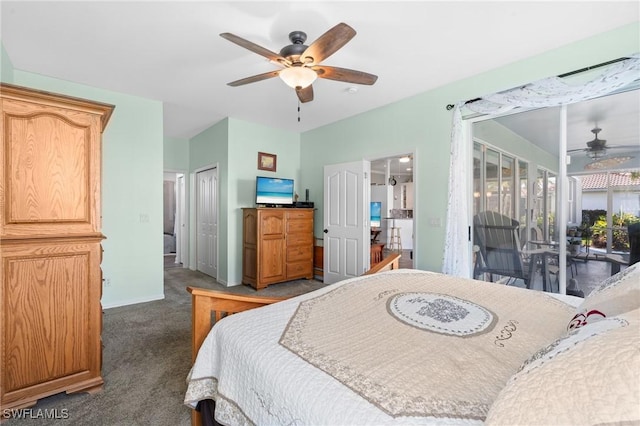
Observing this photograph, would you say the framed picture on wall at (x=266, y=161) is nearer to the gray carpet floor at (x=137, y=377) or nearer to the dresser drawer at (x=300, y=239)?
the dresser drawer at (x=300, y=239)

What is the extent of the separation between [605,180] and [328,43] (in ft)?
8.76

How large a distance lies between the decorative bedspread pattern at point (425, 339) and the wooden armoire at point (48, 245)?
1500mm

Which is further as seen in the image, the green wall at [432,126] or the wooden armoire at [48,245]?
the green wall at [432,126]

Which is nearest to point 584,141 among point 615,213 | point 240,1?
point 615,213

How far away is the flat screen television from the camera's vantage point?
4.49 m

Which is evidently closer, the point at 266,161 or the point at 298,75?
the point at 298,75

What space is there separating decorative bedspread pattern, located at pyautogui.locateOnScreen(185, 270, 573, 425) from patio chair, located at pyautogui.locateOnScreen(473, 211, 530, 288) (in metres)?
1.67

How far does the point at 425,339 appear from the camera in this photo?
41.3 inches

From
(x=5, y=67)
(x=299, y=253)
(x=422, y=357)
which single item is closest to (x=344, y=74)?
(x=422, y=357)

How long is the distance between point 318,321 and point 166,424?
1208mm

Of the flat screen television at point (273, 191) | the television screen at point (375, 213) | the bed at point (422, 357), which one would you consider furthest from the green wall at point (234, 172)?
the television screen at point (375, 213)

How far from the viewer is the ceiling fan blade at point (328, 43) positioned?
1732 millimetres

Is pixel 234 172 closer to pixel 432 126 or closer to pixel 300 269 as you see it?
pixel 300 269

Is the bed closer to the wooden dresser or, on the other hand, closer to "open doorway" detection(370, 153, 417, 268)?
the wooden dresser
